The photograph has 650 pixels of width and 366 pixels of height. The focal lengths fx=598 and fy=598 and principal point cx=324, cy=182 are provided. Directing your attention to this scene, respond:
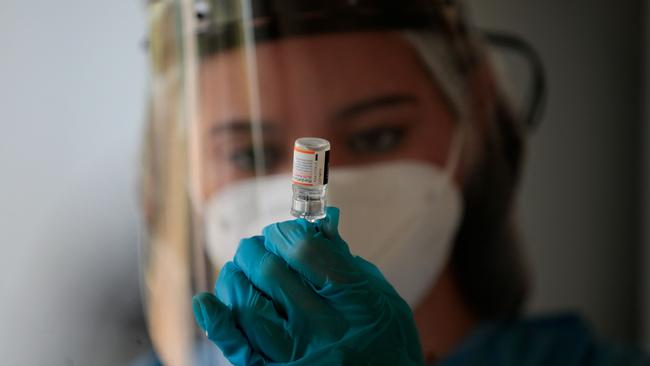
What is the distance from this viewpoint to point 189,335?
109 cm

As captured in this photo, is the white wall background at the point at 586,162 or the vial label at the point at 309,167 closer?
the vial label at the point at 309,167

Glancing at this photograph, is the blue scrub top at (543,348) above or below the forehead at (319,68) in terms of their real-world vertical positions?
below

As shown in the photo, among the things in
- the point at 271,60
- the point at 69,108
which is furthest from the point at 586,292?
the point at 69,108

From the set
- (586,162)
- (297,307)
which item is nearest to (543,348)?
(586,162)

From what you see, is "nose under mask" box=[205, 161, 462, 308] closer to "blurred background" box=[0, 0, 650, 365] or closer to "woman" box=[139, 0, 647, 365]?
"woman" box=[139, 0, 647, 365]

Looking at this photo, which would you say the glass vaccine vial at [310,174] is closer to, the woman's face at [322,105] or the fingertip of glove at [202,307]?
the fingertip of glove at [202,307]

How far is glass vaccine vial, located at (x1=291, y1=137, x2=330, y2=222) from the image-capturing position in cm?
65

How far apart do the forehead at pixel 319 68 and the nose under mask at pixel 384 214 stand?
169 millimetres

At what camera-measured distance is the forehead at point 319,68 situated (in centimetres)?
109

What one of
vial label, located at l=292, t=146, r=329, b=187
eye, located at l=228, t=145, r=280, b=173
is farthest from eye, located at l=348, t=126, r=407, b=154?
vial label, located at l=292, t=146, r=329, b=187

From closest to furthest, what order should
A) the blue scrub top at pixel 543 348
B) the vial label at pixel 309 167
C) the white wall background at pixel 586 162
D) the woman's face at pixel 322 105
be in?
the vial label at pixel 309 167 < the woman's face at pixel 322 105 < the blue scrub top at pixel 543 348 < the white wall background at pixel 586 162

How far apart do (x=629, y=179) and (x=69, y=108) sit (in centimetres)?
148

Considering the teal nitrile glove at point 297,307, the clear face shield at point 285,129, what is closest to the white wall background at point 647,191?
the clear face shield at point 285,129

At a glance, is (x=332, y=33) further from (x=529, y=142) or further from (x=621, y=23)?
(x=621, y=23)
